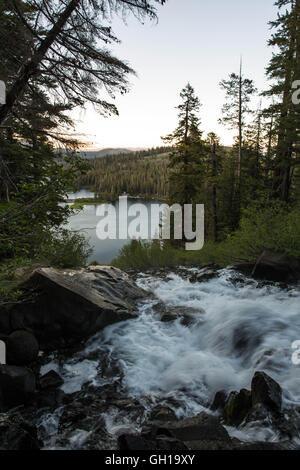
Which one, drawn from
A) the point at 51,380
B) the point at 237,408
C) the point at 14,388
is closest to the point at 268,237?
the point at 237,408

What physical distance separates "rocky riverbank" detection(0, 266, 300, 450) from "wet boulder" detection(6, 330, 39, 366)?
0.02 metres

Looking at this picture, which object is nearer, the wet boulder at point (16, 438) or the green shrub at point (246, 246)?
the wet boulder at point (16, 438)

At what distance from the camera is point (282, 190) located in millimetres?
17781

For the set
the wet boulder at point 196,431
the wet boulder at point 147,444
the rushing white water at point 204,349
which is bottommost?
the rushing white water at point 204,349

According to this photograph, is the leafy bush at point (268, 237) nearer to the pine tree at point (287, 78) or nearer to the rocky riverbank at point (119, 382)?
the rocky riverbank at point (119, 382)

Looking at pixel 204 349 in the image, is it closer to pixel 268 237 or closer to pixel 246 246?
pixel 268 237

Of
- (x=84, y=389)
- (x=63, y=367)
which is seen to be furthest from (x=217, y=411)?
(x=63, y=367)

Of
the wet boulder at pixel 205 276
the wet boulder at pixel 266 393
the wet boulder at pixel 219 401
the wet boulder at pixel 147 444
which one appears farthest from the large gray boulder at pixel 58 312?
the wet boulder at pixel 205 276

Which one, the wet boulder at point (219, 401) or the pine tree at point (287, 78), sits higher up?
the pine tree at point (287, 78)

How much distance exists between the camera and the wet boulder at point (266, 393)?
352cm

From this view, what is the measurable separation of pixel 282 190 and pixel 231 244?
833 cm

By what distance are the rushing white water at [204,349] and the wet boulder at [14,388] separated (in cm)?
69
